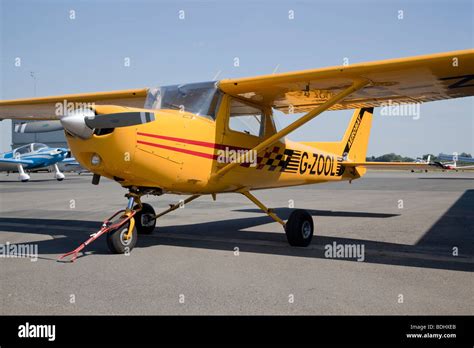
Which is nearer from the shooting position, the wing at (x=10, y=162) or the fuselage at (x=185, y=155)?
the fuselage at (x=185, y=155)

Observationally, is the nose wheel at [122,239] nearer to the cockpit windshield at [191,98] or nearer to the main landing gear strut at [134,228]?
the main landing gear strut at [134,228]

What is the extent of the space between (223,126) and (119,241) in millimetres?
2350

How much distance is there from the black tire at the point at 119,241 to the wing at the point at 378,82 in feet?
8.72

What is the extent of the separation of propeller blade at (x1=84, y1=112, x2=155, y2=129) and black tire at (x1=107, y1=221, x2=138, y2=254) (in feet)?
5.54

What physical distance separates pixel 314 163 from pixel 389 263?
3.72 meters

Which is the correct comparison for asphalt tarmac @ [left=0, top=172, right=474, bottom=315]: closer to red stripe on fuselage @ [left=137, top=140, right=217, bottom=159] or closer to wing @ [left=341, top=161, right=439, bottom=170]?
wing @ [left=341, top=161, right=439, bottom=170]

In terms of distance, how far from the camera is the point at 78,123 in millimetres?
5613

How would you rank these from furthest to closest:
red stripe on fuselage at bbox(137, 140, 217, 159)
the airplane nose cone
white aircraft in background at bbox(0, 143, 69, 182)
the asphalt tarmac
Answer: white aircraft in background at bbox(0, 143, 69, 182)
red stripe on fuselage at bbox(137, 140, 217, 159)
the airplane nose cone
the asphalt tarmac

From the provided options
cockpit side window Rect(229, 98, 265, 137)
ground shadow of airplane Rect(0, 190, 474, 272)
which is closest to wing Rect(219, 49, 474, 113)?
cockpit side window Rect(229, 98, 265, 137)

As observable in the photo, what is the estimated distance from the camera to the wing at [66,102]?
8875 millimetres

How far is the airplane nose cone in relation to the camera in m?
5.62

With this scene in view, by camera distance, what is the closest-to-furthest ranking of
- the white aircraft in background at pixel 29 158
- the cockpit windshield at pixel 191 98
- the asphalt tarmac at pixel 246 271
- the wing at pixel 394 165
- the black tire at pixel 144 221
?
the asphalt tarmac at pixel 246 271 → the cockpit windshield at pixel 191 98 → the black tire at pixel 144 221 → the wing at pixel 394 165 → the white aircraft in background at pixel 29 158

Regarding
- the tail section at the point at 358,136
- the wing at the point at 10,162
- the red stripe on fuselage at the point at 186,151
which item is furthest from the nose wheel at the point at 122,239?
the wing at the point at 10,162

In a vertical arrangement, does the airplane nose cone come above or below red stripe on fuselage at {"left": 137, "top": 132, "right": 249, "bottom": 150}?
above
